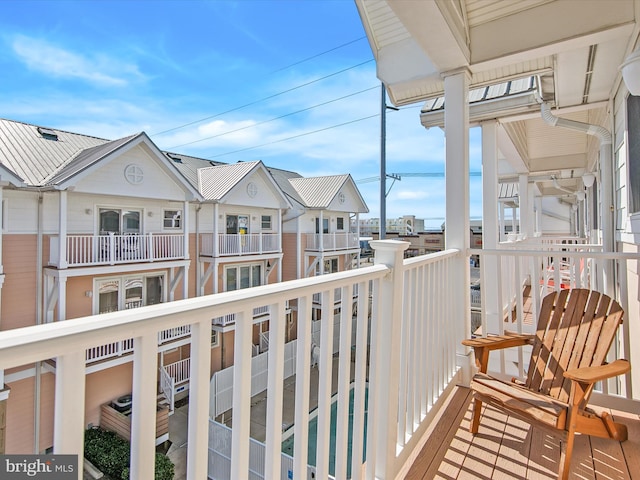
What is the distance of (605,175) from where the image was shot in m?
3.63

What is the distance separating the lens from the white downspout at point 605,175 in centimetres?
345

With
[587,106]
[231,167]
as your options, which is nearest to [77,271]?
[231,167]

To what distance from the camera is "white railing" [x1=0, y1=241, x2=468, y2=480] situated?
52 cm

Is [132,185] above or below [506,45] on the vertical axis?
below

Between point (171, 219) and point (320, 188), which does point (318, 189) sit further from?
point (171, 219)

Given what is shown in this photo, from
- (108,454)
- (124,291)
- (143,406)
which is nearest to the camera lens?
(143,406)

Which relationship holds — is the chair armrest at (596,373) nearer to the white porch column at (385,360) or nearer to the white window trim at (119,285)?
the white porch column at (385,360)

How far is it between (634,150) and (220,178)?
8.52 meters

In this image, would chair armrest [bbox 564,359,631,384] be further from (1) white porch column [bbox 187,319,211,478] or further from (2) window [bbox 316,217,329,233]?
(2) window [bbox 316,217,329,233]

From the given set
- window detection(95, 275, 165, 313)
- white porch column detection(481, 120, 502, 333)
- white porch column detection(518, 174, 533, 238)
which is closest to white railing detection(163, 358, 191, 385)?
window detection(95, 275, 165, 313)

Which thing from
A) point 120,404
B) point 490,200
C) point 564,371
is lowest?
point 120,404

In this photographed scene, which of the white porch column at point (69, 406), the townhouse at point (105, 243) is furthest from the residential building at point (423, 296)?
the townhouse at point (105, 243)

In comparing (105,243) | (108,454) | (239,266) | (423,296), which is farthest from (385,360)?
(239,266)

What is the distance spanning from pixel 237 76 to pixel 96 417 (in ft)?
43.9
